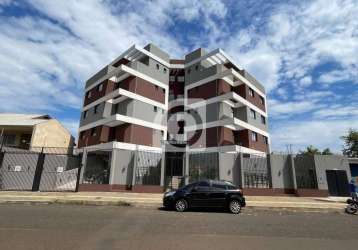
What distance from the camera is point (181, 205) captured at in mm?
13289

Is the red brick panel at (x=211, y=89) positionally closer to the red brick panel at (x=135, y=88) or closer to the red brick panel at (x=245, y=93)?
the red brick panel at (x=245, y=93)

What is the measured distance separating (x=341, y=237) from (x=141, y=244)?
6.48 meters

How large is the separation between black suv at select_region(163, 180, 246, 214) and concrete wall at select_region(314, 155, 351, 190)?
610 inches

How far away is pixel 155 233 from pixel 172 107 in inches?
1240

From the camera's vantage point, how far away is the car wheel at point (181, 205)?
1321 centimetres

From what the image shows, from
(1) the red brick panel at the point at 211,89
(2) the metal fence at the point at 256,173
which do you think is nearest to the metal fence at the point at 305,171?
(2) the metal fence at the point at 256,173

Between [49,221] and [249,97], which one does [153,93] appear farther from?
[49,221]

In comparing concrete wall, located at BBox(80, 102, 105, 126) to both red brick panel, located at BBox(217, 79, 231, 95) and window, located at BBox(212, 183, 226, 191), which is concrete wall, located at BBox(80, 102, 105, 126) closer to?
red brick panel, located at BBox(217, 79, 231, 95)

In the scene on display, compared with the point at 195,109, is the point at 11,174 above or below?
below

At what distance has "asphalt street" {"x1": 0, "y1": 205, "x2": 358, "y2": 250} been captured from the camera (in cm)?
647

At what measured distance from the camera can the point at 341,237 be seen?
8078 mm

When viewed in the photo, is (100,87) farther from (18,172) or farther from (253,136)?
(253,136)

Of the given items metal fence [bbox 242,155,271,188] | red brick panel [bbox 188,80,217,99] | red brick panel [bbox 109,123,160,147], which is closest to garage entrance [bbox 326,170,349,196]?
metal fence [bbox 242,155,271,188]

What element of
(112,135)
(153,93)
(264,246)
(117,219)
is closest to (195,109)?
(153,93)
